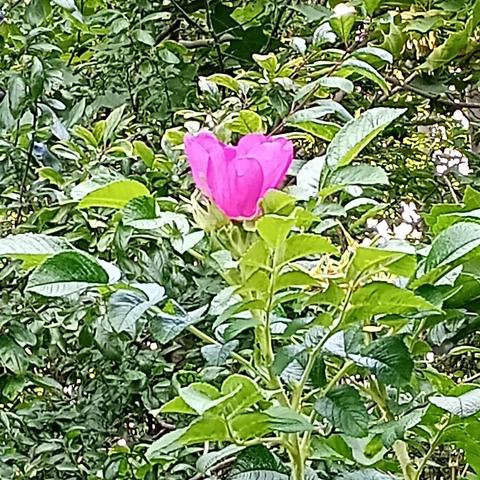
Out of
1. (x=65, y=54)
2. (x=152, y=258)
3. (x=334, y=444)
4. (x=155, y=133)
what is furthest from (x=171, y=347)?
(x=334, y=444)

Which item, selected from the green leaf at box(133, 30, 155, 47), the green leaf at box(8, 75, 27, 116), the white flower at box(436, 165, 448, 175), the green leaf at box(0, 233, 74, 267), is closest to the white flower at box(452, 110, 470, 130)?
the white flower at box(436, 165, 448, 175)

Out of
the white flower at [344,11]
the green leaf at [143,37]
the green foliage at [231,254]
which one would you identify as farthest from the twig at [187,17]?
the white flower at [344,11]

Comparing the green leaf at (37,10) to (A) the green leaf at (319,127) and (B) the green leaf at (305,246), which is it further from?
(B) the green leaf at (305,246)

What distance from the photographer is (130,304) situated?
0.52 metres

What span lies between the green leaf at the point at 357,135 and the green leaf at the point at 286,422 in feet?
0.52

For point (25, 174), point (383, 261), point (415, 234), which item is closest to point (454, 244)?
point (383, 261)

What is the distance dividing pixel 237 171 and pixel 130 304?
0.32 feet

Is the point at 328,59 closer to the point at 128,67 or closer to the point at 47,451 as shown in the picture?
the point at 128,67

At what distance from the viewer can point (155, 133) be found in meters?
1.39

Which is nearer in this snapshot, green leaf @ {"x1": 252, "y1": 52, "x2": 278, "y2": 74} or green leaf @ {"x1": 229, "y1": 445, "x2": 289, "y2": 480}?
green leaf @ {"x1": 229, "y1": 445, "x2": 289, "y2": 480}

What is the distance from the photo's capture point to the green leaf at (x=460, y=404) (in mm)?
479

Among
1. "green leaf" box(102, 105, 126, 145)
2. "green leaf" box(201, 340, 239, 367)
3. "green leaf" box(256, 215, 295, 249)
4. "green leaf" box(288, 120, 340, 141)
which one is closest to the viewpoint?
"green leaf" box(256, 215, 295, 249)

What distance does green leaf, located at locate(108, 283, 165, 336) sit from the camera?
1.67 ft

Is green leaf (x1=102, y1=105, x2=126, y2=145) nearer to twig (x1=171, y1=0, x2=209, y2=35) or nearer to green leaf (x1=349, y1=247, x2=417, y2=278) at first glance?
twig (x1=171, y1=0, x2=209, y2=35)
